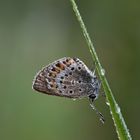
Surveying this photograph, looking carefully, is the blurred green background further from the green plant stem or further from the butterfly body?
the green plant stem

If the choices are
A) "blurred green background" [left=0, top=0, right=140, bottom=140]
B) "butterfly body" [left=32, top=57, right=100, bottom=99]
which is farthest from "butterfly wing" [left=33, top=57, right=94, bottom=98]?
"blurred green background" [left=0, top=0, right=140, bottom=140]

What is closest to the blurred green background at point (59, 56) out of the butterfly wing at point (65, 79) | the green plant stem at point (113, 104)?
the butterfly wing at point (65, 79)

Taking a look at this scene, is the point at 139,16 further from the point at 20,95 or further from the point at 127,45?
the point at 20,95

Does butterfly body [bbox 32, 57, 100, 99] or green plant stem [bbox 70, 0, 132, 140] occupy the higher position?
butterfly body [bbox 32, 57, 100, 99]

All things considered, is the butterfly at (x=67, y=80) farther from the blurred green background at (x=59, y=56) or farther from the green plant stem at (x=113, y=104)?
the blurred green background at (x=59, y=56)

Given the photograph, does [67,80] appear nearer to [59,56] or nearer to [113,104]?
[113,104]

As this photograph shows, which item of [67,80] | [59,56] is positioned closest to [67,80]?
[67,80]

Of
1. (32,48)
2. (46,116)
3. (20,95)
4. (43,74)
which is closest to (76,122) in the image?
(46,116)
